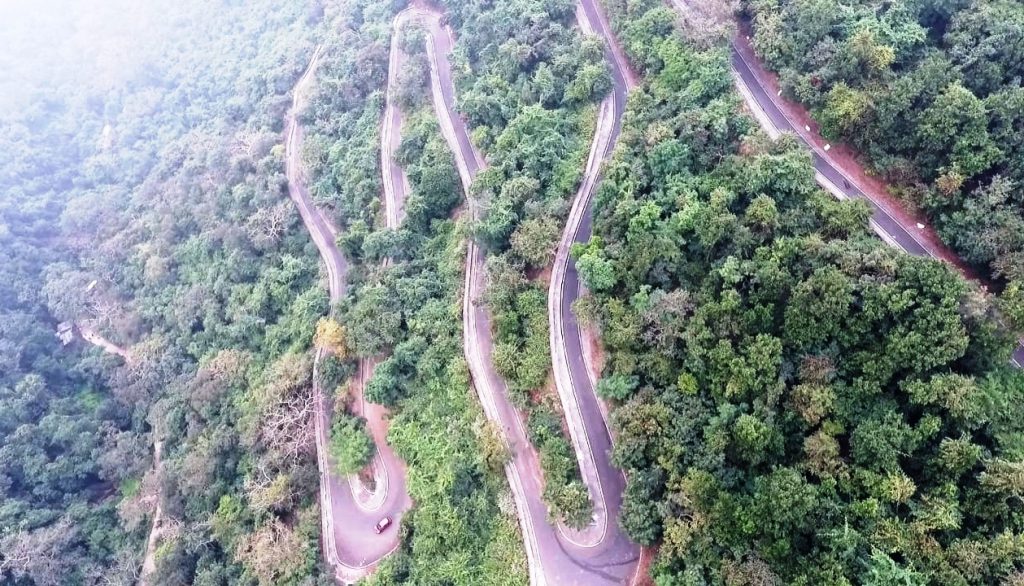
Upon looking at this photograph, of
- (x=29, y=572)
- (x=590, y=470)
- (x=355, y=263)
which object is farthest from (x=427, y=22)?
(x=29, y=572)

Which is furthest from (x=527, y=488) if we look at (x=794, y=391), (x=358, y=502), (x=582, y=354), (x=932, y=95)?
(x=932, y=95)

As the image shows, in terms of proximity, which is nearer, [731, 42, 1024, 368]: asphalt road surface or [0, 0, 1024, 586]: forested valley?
[0, 0, 1024, 586]: forested valley

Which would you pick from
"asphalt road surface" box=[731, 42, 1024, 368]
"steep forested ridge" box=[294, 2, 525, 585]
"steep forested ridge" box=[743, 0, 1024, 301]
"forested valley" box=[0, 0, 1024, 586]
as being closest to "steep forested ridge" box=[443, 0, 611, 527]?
"forested valley" box=[0, 0, 1024, 586]

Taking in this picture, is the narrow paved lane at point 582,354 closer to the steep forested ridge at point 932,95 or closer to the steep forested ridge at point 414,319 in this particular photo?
the steep forested ridge at point 414,319

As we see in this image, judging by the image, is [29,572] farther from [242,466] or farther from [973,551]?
[973,551]

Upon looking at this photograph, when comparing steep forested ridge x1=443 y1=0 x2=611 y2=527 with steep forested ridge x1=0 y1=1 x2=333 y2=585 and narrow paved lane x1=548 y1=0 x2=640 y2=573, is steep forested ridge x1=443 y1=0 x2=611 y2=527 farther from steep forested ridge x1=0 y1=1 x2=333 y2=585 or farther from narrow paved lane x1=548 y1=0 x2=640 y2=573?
steep forested ridge x1=0 y1=1 x2=333 y2=585
